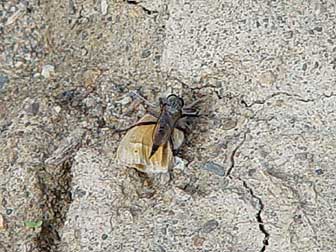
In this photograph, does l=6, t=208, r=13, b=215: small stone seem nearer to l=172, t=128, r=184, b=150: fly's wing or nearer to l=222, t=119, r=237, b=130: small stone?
l=172, t=128, r=184, b=150: fly's wing

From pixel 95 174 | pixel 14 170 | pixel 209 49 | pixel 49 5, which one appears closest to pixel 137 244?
pixel 95 174

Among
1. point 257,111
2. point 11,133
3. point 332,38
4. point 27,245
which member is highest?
point 332,38

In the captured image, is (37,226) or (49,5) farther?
(49,5)

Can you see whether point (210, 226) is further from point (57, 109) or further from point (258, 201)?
point (57, 109)

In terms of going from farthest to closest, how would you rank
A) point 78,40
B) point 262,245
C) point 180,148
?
point 78,40, point 180,148, point 262,245

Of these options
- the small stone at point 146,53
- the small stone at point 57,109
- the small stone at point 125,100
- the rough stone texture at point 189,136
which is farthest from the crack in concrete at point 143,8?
the small stone at point 57,109

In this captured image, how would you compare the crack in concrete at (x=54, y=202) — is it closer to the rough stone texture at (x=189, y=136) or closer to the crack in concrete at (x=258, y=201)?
the rough stone texture at (x=189, y=136)

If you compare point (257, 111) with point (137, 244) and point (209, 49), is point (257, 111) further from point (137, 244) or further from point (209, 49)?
point (137, 244)
